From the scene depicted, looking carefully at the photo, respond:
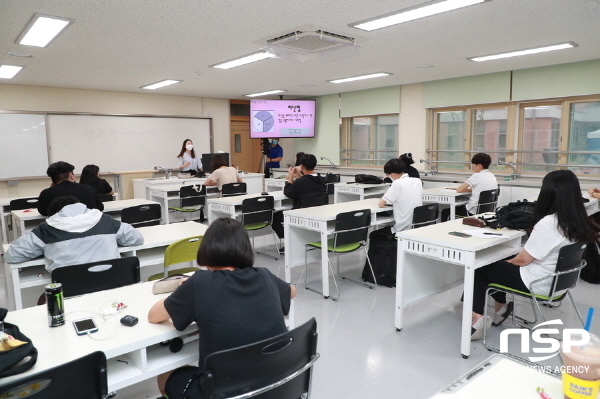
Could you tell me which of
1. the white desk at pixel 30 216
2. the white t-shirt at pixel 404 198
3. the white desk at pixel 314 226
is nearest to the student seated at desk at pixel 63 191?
the white desk at pixel 30 216

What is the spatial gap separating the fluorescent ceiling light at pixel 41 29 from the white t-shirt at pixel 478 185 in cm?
455

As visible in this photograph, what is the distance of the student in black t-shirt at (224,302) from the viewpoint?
4.62ft

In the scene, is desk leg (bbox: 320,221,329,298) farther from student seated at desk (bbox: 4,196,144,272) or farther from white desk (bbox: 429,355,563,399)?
white desk (bbox: 429,355,563,399)

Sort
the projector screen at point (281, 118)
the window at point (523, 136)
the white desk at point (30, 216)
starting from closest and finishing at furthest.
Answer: the white desk at point (30, 216)
the window at point (523, 136)
the projector screen at point (281, 118)

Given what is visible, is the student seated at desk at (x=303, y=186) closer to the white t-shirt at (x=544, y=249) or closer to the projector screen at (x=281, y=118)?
the white t-shirt at (x=544, y=249)

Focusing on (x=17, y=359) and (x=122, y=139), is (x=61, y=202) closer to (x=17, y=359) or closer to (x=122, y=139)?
(x=17, y=359)

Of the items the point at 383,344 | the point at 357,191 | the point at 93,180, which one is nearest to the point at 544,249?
the point at 383,344

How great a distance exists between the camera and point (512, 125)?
6508 mm

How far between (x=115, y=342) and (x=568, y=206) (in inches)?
97.5

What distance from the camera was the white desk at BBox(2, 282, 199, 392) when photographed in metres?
1.39

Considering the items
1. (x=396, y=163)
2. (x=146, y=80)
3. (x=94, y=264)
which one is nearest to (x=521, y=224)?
(x=396, y=163)

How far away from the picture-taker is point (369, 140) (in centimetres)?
872

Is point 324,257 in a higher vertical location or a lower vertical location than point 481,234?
lower

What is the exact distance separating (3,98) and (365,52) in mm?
6026
